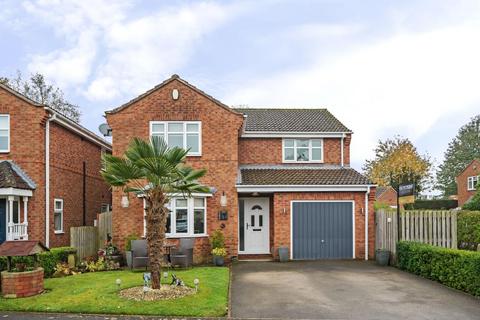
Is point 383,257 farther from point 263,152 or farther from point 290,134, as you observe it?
point 263,152

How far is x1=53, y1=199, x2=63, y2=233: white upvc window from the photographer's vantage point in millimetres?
19123

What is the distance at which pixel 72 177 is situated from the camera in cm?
2089

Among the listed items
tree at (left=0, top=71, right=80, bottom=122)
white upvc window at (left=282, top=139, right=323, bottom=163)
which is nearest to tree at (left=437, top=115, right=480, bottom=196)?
tree at (left=0, top=71, right=80, bottom=122)

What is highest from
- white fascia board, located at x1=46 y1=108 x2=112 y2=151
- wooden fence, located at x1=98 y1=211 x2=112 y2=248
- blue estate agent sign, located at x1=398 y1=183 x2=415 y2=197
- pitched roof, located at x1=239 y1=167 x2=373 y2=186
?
white fascia board, located at x1=46 y1=108 x2=112 y2=151

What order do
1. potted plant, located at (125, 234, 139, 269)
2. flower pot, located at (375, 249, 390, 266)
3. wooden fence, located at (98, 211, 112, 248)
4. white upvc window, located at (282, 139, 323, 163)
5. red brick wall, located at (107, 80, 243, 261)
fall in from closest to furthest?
1. potted plant, located at (125, 234, 139, 269)
2. flower pot, located at (375, 249, 390, 266)
3. red brick wall, located at (107, 80, 243, 261)
4. wooden fence, located at (98, 211, 112, 248)
5. white upvc window, located at (282, 139, 323, 163)

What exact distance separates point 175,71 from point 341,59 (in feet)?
21.5

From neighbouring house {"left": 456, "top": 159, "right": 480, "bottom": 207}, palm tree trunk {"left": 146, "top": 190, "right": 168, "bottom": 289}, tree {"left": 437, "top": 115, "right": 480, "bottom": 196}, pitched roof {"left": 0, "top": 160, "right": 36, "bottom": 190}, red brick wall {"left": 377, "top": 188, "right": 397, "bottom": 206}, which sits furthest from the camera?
tree {"left": 437, "top": 115, "right": 480, "bottom": 196}

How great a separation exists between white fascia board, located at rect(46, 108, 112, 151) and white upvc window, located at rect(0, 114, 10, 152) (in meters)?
1.59

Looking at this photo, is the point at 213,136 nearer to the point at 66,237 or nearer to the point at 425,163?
the point at 66,237

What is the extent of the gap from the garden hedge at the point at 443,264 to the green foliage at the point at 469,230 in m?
6.60

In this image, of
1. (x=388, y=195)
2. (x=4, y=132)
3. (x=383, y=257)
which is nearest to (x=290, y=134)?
(x=383, y=257)

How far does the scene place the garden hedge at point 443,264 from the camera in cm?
1185

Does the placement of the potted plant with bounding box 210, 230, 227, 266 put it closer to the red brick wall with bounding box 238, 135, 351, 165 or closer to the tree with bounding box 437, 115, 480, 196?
the red brick wall with bounding box 238, 135, 351, 165

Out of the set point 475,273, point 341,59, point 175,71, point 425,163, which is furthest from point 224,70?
point 425,163
